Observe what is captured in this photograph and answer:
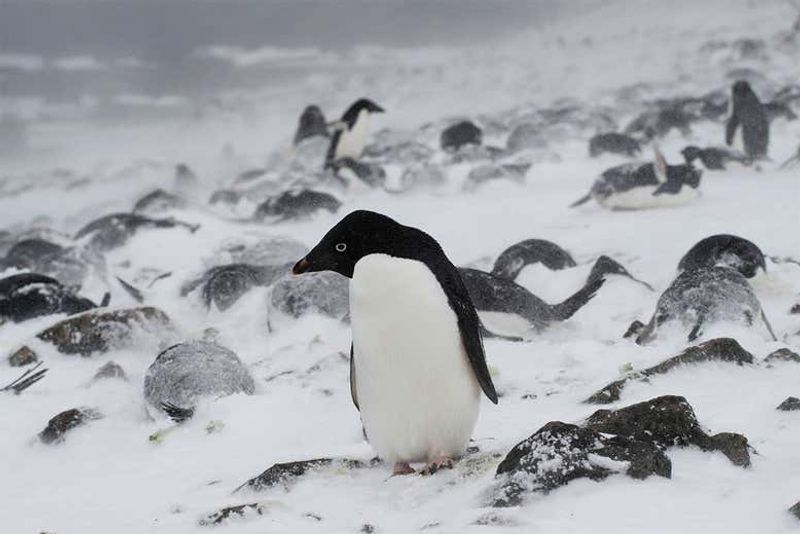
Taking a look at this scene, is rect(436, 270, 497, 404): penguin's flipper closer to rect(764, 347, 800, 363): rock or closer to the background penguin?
rect(764, 347, 800, 363): rock

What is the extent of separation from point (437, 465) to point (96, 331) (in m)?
2.83

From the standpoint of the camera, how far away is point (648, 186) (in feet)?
26.6

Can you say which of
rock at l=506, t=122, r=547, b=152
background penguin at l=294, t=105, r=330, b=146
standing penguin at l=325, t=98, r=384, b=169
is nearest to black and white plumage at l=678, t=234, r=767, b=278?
rock at l=506, t=122, r=547, b=152

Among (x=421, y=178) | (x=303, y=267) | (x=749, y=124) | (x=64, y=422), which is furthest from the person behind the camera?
(x=421, y=178)

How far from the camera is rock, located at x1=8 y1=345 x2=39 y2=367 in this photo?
5.08m

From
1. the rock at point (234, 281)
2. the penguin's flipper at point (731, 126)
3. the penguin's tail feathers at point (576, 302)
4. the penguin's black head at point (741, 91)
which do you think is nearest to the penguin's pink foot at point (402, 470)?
the penguin's tail feathers at point (576, 302)

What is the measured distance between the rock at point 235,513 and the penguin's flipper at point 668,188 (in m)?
6.02

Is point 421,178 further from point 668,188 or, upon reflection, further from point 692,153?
point 668,188

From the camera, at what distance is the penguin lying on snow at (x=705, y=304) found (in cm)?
426

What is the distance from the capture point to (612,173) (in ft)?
27.1

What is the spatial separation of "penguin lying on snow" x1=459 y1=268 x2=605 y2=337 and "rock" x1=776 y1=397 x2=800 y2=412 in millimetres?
2022

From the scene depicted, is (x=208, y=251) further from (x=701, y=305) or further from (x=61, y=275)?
(x=701, y=305)

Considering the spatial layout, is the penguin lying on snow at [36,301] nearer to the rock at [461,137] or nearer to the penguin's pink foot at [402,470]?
the penguin's pink foot at [402,470]

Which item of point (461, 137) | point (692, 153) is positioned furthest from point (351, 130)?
point (692, 153)
